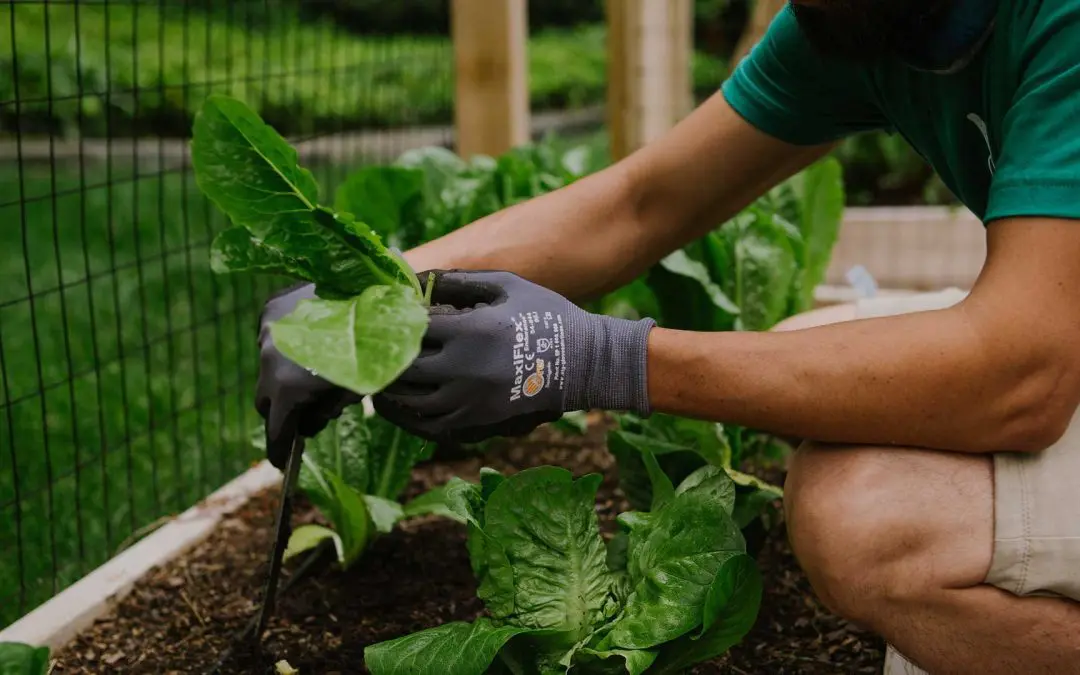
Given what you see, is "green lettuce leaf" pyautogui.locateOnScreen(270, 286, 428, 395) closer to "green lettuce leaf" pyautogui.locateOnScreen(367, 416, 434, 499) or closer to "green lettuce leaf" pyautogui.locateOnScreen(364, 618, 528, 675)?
"green lettuce leaf" pyautogui.locateOnScreen(364, 618, 528, 675)

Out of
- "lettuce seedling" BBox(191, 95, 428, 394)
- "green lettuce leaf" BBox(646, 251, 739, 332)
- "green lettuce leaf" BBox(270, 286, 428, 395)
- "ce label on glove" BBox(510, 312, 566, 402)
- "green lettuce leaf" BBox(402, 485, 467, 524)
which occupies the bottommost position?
"green lettuce leaf" BBox(402, 485, 467, 524)

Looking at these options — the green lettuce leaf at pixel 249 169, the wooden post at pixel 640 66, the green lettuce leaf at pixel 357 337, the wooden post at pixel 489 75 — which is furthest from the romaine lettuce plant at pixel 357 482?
the wooden post at pixel 640 66

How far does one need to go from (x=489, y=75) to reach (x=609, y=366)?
7.31 ft

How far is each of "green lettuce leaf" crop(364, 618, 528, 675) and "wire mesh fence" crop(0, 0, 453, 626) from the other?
80cm

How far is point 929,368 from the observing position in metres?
1.33

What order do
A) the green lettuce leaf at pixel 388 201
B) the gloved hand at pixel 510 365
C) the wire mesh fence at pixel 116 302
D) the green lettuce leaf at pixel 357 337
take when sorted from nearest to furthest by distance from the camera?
the green lettuce leaf at pixel 357 337
the gloved hand at pixel 510 365
the wire mesh fence at pixel 116 302
the green lettuce leaf at pixel 388 201

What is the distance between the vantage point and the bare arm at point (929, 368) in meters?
1.27

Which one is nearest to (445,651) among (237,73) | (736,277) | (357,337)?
(357,337)

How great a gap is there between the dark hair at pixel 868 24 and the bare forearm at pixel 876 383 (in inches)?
13.8

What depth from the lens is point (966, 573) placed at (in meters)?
1.39

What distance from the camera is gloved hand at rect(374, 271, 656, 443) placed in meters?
1.37

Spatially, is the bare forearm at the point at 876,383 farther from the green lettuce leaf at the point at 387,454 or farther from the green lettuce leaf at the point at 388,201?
the green lettuce leaf at the point at 388,201

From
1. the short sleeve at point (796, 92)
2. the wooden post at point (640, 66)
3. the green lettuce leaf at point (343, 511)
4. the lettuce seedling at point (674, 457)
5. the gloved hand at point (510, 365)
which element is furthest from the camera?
the wooden post at point (640, 66)

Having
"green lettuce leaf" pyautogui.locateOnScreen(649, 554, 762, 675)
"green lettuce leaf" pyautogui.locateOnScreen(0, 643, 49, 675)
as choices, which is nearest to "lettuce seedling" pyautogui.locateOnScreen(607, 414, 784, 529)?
"green lettuce leaf" pyautogui.locateOnScreen(649, 554, 762, 675)
